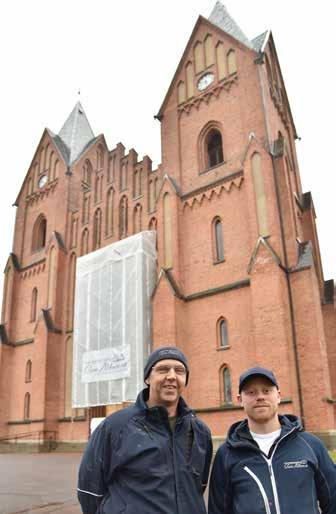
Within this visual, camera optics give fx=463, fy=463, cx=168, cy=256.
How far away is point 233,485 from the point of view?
99.0 inches

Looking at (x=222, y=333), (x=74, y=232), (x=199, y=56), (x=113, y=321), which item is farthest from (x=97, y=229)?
(x=222, y=333)

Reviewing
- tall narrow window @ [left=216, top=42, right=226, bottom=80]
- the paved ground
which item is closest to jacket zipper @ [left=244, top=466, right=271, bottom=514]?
the paved ground

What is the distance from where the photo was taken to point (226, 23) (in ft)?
78.5

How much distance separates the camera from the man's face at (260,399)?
2.65m

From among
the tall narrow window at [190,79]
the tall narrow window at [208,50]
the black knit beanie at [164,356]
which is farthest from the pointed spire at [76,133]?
the black knit beanie at [164,356]

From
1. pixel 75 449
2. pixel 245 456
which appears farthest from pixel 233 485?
pixel 75 449

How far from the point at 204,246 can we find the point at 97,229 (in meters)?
7.66

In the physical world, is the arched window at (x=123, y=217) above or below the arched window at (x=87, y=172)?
below

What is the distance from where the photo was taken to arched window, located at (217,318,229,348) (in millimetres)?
16844

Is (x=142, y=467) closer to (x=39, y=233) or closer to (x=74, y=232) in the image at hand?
(x=74, y=232)

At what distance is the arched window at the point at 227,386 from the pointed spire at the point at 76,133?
1643 centimetres

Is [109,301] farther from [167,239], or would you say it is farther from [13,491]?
[13,491]

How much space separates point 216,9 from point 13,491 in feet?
84.4

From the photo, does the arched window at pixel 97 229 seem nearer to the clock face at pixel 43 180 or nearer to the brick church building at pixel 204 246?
the brick church building at pixel 204 246
